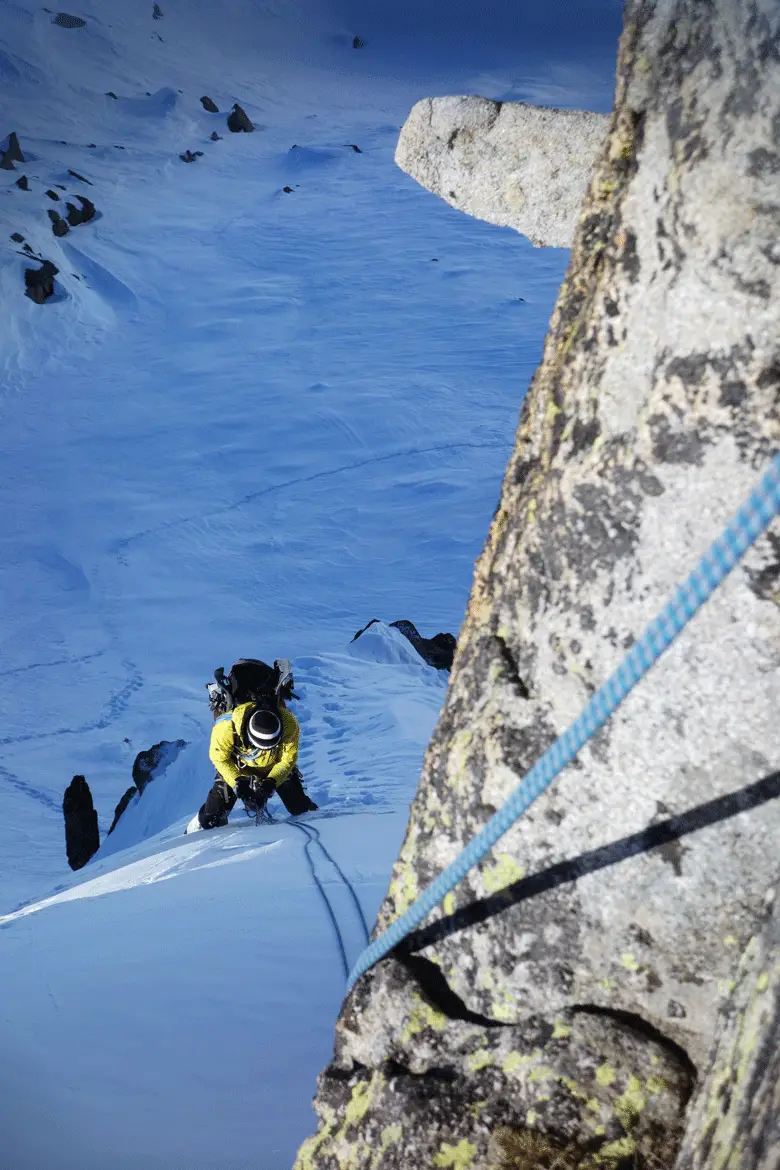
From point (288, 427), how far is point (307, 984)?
14500mm

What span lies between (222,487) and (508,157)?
1281 centimetres

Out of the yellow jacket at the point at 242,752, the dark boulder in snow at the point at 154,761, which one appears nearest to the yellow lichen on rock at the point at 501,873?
the yellow jacket at the point at 242,752

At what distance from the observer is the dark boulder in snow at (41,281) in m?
16.5

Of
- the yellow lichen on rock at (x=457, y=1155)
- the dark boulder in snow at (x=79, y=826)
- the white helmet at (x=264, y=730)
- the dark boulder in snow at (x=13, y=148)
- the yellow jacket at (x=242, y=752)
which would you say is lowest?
the yellow lichen on rock at (x=457, y=1155)

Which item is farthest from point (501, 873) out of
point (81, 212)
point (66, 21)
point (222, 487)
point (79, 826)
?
point (66, 21)

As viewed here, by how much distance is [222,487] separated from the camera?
1504 cm

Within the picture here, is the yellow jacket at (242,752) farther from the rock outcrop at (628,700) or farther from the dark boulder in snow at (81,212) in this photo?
the dark boulder in snow at (81,212)

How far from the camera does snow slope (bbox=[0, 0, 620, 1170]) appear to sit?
2.14 metres

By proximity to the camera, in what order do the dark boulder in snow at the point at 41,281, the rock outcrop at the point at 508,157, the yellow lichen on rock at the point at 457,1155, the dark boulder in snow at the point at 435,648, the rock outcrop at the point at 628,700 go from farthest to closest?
the dark boulder in snow at the point at 41,281 → the dark boulder in snow at the point at 435,648 → the rock outcrop at the point at 508,157 → the yellow lichen on rock at the point at 457,1155 → the rock outcrop at the point at 628,700

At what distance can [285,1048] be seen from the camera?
2053 millimetres

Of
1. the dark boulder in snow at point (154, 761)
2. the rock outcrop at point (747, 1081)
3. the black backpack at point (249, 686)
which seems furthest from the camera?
the dark boulder in snow at point (154, 761)

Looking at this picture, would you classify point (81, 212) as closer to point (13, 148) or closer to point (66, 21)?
point (13, 148)

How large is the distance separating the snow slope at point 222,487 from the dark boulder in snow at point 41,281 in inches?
9.4

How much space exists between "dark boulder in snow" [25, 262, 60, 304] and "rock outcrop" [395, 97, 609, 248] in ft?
51.4
